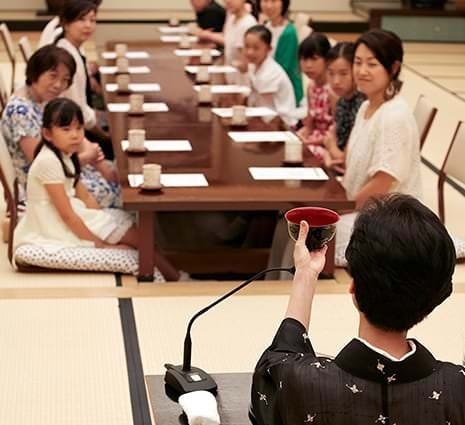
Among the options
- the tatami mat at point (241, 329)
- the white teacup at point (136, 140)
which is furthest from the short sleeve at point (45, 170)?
the tatami mat at point (241, 329)

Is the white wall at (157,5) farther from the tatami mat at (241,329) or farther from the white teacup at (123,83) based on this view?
the tatami mat at (241,329)

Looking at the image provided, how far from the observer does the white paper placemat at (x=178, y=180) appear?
4.66m

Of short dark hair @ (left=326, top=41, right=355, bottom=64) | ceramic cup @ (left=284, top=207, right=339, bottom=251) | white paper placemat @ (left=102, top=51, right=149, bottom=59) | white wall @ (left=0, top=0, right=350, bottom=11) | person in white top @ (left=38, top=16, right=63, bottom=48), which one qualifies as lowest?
white wall @ (left=0, top=0, right=350, bottom=11)

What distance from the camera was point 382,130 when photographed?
4.79 m

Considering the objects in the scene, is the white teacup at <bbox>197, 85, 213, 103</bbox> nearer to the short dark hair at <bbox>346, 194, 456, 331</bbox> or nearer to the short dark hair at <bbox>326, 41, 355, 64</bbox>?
the short dark hair at <bbox>326, 41, 355, 64</bbox>

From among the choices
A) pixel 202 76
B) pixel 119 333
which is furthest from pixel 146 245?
pixel 202 76

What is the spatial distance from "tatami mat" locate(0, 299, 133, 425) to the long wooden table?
1.35 feet

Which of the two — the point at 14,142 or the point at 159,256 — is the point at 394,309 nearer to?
the point at 159,256

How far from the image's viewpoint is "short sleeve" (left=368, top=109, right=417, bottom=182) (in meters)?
4.77

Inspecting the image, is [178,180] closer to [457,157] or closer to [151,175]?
[151,175]

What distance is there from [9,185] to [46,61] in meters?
0.65

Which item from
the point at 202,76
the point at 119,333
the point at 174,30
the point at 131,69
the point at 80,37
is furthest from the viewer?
the point at 174,30

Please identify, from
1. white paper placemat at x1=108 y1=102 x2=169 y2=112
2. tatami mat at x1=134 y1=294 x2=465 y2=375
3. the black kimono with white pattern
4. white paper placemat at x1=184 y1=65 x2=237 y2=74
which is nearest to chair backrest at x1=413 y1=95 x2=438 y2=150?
white paper placemat at x1=108 y1=102 x2=169 y2=112

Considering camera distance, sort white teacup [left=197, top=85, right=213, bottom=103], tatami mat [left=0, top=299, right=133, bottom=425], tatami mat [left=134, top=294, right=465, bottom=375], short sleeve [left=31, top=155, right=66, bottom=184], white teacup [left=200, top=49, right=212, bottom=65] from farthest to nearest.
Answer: white teacup [left=200, top=49, right=212, bottom=65], white teacup [left=197, top=85, right=213, bottom=103], short sleeve [left=31, top=155, right=66, bottom=184], tatami mat [left=134, top=294, right=465, bottom=375], tatami mat [left=0, top=299, right=133, bottom=425]
